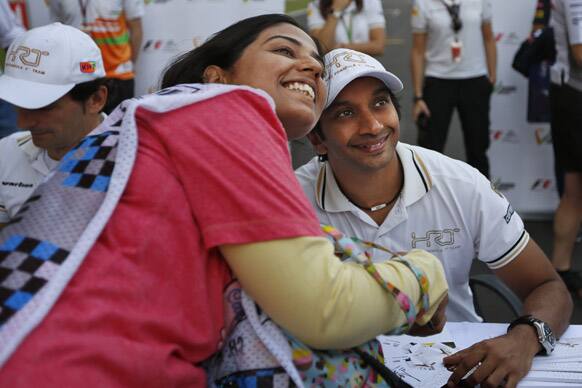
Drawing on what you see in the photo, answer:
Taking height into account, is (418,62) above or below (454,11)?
below

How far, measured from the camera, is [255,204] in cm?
107

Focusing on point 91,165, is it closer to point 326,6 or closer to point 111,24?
point 111,24

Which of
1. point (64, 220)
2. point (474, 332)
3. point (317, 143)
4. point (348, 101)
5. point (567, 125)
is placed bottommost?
point (567, 125)

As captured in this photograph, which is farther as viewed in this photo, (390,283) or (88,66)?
(88,66)

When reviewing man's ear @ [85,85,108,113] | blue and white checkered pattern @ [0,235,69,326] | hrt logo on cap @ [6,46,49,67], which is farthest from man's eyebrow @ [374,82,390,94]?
blue and white checkered pattern @ [0,235,69,326]

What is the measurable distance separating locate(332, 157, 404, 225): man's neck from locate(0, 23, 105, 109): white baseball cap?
921 mm

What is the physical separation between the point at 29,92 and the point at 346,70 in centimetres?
95

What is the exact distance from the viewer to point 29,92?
2.20m

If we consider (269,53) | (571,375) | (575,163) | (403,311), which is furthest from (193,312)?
(575,163)

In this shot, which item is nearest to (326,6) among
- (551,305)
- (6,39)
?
(6,39)

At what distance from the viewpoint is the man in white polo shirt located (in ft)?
7.29

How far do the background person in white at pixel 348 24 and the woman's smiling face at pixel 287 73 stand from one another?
309 centimetres

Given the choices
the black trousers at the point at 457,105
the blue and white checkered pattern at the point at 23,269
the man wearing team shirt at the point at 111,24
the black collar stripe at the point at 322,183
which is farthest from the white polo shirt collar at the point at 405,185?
the black trousers at the point at 457,105

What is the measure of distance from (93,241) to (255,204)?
23cm
